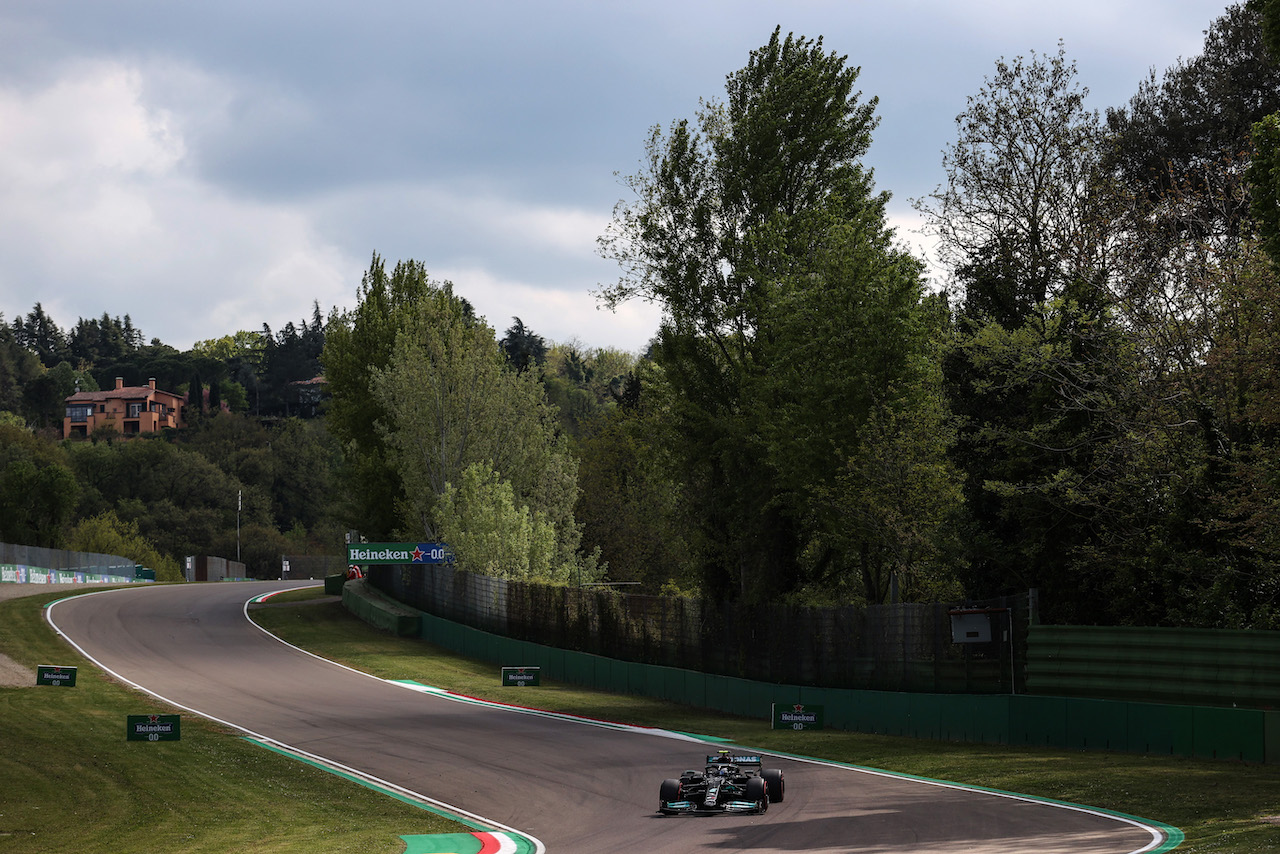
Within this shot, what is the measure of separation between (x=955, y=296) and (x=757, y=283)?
27.3 feet

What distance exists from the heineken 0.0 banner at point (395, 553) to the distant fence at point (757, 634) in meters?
1.58

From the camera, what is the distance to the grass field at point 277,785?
17.6 m

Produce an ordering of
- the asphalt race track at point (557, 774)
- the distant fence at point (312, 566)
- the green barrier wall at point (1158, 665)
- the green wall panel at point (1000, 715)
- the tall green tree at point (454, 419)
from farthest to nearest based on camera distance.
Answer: the distant fence at point (312, 566)
the tall green tree at point (454, 419)
the green barrier wall at point (1158, 665)
the green wall panel at point (1000, 715)
the asphalt race track at point (557, 774)

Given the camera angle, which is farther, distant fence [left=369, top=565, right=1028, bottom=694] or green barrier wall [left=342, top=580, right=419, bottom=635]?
green barrier wall [left=342, top=580, right=419, bottom=635]

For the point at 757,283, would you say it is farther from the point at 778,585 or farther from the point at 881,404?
the point at 778,585

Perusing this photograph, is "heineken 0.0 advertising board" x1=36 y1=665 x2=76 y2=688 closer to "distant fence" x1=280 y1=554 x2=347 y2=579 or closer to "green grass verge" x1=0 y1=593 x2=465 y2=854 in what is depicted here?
"green grass verge" x1=0 y1=593 x2=465 y2=854

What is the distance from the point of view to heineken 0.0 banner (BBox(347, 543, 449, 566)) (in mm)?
54812

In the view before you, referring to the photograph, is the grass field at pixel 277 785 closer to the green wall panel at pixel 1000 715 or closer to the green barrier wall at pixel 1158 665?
the green wall panel at pixel 1000 715

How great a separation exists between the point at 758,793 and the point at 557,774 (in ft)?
20.0

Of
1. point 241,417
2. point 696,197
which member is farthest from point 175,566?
point 696,197

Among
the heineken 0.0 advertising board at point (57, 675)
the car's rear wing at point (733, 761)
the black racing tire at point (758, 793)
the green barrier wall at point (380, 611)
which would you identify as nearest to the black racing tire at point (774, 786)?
the car's rear wing at point (733, 761)

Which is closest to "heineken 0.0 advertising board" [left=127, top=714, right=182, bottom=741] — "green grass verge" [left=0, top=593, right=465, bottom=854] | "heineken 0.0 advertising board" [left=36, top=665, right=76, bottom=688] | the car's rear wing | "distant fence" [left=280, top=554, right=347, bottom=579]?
"green grass verge" [left=0, top=593, right=465, bottom=854]

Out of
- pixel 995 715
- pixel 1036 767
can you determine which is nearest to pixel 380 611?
pixel 995 715

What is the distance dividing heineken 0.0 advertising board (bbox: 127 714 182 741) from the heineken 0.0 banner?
89.4ft
